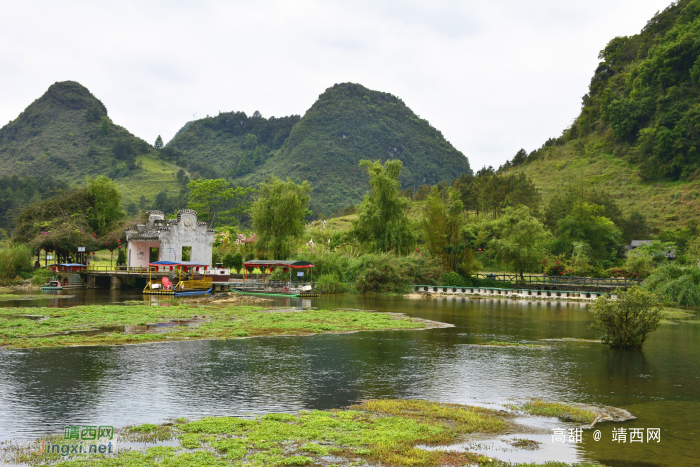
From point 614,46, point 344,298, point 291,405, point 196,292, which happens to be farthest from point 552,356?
point 614,46

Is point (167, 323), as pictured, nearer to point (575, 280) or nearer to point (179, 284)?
point (179, 284)

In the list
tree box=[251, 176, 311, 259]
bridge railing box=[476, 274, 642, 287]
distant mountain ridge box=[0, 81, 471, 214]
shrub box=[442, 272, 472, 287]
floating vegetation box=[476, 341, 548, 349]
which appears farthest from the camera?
distant mountain ridge box=[0, 81, 471, 214]

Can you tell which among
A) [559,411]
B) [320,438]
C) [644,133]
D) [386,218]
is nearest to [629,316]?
[559,411]

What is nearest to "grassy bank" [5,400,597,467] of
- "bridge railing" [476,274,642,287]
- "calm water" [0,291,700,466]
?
"calm water" [0,291,700,466]

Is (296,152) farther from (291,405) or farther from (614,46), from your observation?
(291,405)

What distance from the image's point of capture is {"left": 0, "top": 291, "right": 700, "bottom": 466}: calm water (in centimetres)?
1142

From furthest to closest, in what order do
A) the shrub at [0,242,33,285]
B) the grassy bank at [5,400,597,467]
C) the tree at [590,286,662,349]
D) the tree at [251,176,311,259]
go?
the tree at [251,176,311,259] < the shrub at [0,242,33,285] < the tree at [590,286,662,349] < the grassy bank at [5,400,597,467]

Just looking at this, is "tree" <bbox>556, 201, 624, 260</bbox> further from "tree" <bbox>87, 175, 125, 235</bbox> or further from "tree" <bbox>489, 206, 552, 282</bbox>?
"tree" <bbox>87, 175, 125, 235</bbox>

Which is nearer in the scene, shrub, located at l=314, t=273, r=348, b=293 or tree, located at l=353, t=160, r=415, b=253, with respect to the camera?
shrub, located at l=314, t=273, r=348, b=293

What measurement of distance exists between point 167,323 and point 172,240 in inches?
1104

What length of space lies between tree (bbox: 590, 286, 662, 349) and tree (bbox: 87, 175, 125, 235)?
54.2 meters

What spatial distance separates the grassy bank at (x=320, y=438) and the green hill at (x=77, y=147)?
111m

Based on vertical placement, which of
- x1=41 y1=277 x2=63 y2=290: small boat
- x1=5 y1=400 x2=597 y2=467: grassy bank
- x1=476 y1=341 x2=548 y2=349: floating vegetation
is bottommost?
x1=476 y1=341 x2=548 y2=349: floating vegetation

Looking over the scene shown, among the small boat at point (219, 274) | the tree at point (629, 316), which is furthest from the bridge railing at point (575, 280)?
the tree at point (629, 316)
